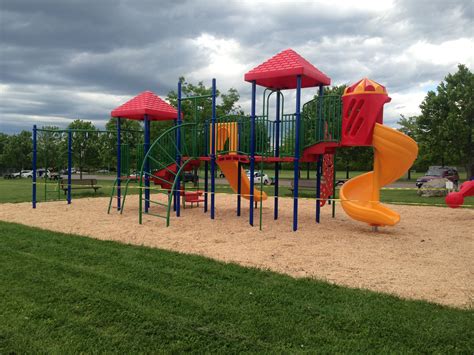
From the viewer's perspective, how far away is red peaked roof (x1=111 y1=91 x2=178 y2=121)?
38.4 feet

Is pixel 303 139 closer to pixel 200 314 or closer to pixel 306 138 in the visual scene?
pixel 306 138

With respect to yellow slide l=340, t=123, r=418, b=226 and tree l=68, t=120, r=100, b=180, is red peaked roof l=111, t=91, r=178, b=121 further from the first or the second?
tree l=68, t=120, r=100, b=180

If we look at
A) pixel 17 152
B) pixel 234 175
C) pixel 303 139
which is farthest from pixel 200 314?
pixel 17 152

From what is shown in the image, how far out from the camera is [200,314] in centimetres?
382

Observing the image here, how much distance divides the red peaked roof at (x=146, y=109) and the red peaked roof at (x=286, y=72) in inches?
146

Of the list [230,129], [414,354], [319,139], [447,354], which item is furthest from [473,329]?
[230,129]

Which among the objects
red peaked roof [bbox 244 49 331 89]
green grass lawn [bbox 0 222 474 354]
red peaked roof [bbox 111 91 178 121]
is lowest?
green grass lawn [bbox 0 222 474 354]

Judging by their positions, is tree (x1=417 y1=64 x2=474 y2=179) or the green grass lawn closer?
the green grass lawn

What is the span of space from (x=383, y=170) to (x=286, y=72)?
3232 mm

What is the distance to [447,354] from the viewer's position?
3096mm

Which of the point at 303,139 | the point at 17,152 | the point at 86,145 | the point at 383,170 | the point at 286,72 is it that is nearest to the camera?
the point at 286,72

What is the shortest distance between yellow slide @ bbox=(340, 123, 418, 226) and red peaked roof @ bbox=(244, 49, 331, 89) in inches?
79.4

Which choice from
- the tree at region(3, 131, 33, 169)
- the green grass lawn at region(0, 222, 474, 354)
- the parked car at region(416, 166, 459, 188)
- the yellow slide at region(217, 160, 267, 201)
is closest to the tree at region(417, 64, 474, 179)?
the parked car at region(416, 166, 459, 188)

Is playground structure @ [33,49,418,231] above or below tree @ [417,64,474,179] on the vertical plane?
below
